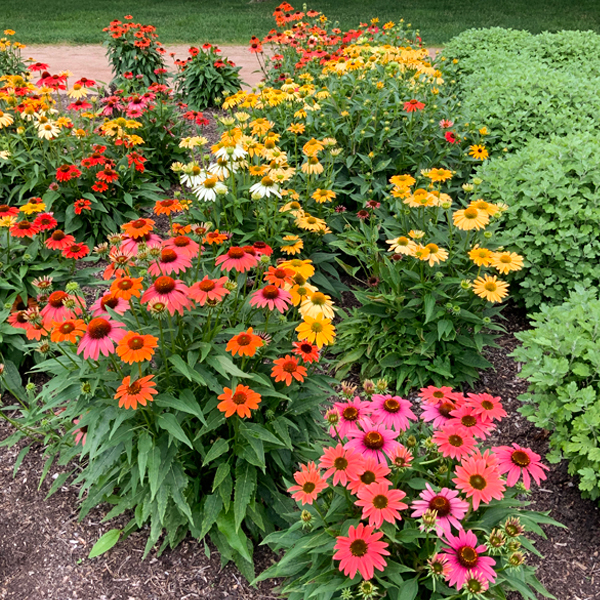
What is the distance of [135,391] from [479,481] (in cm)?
113

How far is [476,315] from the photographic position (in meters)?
2.89

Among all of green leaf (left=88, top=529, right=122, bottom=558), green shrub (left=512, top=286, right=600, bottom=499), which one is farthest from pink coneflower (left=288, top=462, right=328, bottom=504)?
green shrub (left=512, top=286, right=600, bottom=499)

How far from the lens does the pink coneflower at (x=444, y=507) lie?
1.48 meters

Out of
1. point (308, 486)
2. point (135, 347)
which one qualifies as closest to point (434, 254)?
point (308, 486)

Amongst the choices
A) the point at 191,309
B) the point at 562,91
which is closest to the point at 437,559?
the point at 191,309

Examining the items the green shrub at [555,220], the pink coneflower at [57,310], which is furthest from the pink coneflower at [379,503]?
the green shrub at [555,220]

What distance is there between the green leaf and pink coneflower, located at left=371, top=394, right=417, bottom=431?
4.22 feet

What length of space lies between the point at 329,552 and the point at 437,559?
0.40 meters

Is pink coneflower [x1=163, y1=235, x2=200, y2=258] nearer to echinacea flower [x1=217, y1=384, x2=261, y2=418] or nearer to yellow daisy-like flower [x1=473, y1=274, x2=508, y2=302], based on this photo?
echinacea flower [x1=217, y1=384, x2=261, y2=418]

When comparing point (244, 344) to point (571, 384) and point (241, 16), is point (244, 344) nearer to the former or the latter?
point (571, 384)

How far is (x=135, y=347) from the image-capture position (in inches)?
67.7

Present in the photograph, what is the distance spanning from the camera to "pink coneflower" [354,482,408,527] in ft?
4.85

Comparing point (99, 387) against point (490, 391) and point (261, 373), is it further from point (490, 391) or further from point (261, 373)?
point (490, 391)

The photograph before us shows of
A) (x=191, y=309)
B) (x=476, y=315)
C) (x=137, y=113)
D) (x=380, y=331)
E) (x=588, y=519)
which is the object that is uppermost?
(x=137, y=113)
